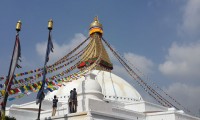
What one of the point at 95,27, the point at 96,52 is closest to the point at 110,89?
the point at 96,52

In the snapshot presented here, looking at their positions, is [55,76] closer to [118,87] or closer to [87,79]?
[87,79]

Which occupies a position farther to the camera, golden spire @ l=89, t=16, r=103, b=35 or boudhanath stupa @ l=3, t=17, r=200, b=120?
golden spire @ l=89, t=16, r=103, b=35

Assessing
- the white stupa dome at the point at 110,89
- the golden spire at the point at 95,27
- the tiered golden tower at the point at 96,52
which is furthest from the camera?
the golden spire at the point at 95,27

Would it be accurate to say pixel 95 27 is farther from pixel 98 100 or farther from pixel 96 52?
pixel 98 100

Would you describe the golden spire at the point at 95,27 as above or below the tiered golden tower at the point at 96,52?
above

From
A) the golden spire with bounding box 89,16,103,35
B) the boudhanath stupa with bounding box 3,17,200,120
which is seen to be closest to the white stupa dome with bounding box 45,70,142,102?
the boudhanath stupa with bounding box 3,17,200,120

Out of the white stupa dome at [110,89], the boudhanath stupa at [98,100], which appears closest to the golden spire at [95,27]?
the boudhanath stupa at [98,100]

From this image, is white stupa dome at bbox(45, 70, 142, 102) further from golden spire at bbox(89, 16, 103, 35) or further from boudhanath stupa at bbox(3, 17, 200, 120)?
golden spire at bbox(89, 16, 103, 35)

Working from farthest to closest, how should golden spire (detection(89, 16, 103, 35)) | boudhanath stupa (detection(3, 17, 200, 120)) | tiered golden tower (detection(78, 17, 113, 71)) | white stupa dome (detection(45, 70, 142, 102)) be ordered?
golden spire (detection(89, 16, 103, 35)) < tiered golden tower (detection(78, 17, 113, 71)) < white stupa dome (detection(45, 70, 142, 102)) < boudhanath stupa (detection(3, 17, 200, 120))

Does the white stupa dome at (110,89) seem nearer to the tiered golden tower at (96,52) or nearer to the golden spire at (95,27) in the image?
the tiered golden tower at (96,52)

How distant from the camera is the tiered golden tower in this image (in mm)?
31028

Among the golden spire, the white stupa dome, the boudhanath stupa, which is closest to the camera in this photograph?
the boudhanath stupa

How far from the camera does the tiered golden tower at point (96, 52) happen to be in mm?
31028

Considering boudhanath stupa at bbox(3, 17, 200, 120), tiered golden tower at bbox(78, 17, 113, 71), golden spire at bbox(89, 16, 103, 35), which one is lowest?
boudhanath stupa at bbox(3, 17, 200, 120)
